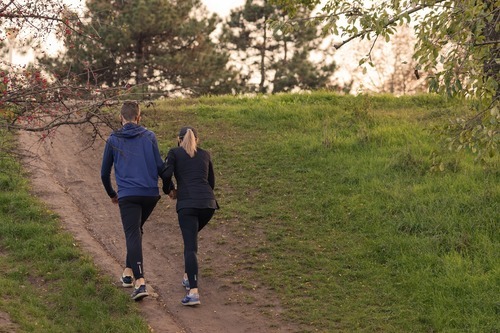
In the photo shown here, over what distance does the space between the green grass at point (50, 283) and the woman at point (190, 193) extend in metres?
0.79

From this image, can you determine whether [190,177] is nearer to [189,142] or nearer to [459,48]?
[189,142]

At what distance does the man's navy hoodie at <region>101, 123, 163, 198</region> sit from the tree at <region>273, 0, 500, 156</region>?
273 centimetres

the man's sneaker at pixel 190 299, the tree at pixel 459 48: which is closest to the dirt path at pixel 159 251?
the man's sneaker at pixel 190 299

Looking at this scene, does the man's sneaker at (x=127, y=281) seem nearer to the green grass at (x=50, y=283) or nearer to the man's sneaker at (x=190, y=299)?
the green grass at (x=50, y=283)

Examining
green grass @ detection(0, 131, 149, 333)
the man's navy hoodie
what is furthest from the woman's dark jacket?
green grass @ detection(0, 131, 149, 333)

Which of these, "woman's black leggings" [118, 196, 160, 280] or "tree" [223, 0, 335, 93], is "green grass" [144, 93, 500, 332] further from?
"tree" [223, 0, 335, 93]

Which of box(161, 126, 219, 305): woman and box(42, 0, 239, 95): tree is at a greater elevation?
box(42, 0, 239, 95): tree

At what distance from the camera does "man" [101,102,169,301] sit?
8.73m

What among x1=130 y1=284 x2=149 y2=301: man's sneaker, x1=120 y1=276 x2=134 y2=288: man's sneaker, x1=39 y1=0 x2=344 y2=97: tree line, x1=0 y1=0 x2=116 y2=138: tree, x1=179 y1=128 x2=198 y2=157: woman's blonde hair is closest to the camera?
x1=0 y1=0 x2=116 y2=138: tree

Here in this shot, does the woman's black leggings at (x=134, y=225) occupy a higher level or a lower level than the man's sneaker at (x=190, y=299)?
higher

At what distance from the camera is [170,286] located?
9688mm

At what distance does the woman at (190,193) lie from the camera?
8.91 metres

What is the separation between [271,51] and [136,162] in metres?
31.5

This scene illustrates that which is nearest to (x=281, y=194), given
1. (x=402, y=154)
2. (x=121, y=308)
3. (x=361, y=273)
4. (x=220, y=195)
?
(x=220, y=195)
